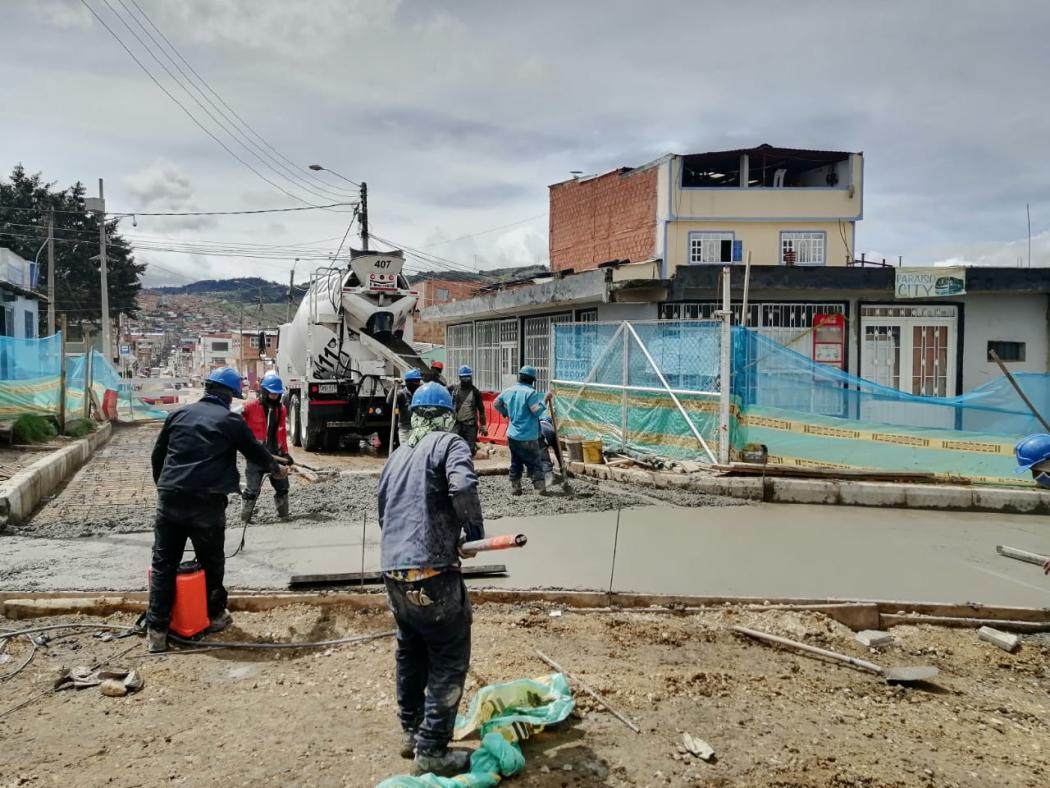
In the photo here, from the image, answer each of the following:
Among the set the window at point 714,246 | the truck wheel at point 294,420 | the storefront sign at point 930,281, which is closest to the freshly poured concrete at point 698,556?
the storefront sign at point 930,281

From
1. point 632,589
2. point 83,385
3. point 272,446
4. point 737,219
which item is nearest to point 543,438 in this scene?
point 272,446

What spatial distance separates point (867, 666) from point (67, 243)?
5322 centimetres

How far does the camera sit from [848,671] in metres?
4.64

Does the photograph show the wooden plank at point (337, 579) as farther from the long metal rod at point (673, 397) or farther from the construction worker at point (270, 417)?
the long metal rod at point (673, 397)

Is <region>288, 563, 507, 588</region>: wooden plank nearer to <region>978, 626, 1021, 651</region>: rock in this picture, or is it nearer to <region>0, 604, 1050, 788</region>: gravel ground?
<region>0, 604, 1050, 788</region>: gravel ground

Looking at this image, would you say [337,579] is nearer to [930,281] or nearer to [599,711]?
[599,711]

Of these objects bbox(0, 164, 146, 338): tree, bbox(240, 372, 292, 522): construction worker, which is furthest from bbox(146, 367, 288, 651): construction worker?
bbox(0, 164, 146, 338): tree

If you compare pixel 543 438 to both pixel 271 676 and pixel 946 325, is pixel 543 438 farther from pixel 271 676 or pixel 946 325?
pixel 946 325

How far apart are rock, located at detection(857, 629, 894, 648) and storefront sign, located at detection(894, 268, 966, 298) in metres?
11.7

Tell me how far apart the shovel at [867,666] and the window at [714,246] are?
22.0 metres

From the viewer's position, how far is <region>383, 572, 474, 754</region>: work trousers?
3432mm

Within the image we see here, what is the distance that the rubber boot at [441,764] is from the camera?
3369 millimetres

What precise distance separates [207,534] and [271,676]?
111 centimetres

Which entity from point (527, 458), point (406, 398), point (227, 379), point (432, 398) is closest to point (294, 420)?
point (406, 398)
